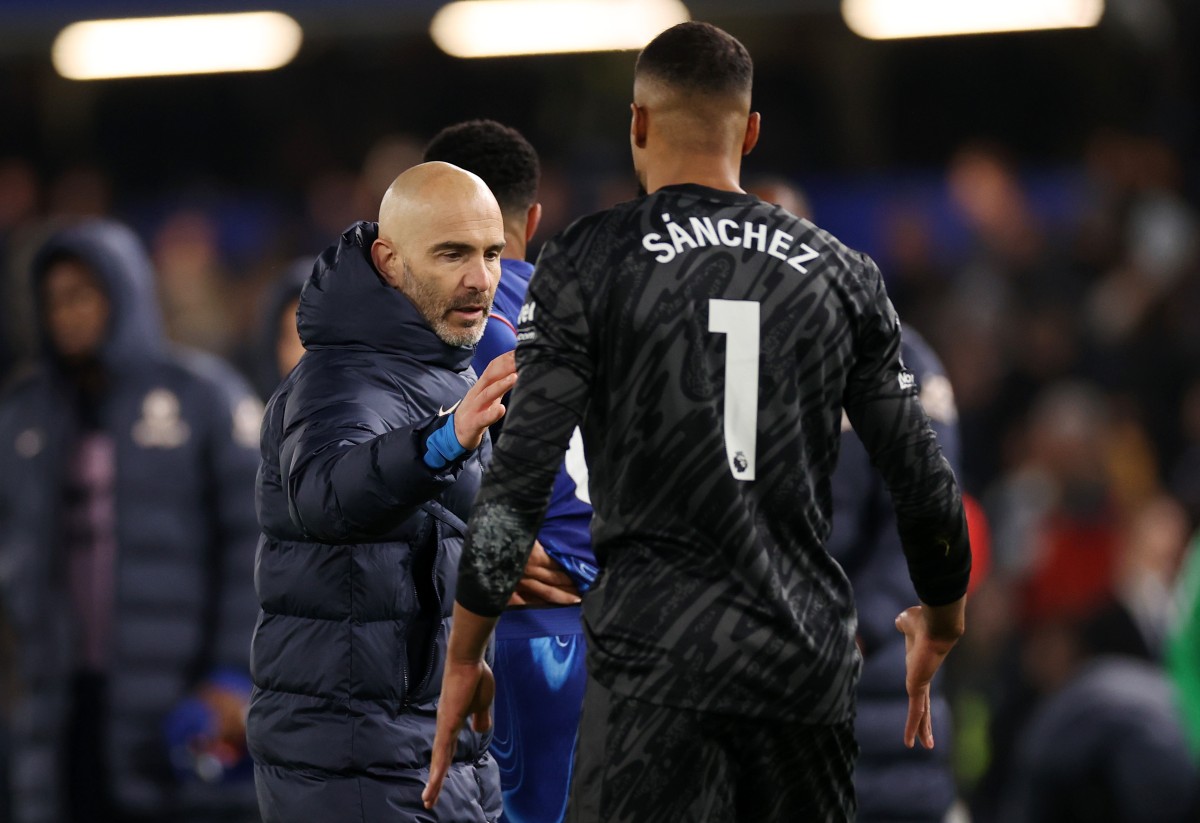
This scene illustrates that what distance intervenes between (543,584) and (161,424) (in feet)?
9.94

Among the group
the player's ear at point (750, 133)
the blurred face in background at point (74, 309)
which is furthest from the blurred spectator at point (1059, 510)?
the player's ear at point (750, 133)

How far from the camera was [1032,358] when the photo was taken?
9.59 meters

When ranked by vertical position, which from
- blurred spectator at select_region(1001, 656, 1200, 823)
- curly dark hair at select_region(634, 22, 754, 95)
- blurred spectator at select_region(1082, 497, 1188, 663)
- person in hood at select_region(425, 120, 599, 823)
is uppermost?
curly dark hair at select_region(634, 22, 754, 95)

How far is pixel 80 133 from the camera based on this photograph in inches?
460

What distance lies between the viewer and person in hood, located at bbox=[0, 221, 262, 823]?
245 inches

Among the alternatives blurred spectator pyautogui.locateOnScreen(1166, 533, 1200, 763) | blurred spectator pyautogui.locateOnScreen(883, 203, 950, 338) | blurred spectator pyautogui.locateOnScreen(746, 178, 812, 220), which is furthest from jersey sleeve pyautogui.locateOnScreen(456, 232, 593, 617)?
blurred spectator pyautogui.locateOnScreen(883, 203, 950, 338)

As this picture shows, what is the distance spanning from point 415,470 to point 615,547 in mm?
407

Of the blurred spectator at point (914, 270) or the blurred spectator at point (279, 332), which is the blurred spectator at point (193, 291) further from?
the blurred spectator at point (279, 332)

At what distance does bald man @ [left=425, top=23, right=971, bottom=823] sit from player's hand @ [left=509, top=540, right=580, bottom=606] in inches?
33.8

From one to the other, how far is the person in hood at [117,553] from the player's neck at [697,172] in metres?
3.73

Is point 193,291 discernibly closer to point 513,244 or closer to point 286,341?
point 286,341

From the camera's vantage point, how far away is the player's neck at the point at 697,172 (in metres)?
2.85

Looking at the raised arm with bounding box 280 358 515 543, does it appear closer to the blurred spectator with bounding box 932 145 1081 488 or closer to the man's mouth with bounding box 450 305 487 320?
the man's mouth with bounding box 450 305 487 320

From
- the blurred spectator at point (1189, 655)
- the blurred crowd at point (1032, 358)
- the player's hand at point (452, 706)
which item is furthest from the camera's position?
the blurred crowd at point (1032, 358)
